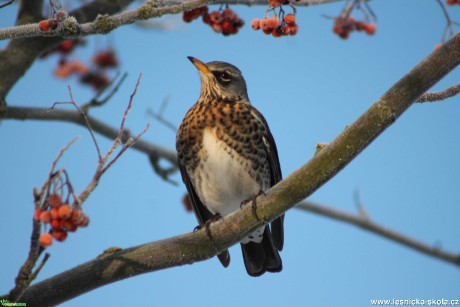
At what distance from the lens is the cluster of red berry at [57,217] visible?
2.56 meters

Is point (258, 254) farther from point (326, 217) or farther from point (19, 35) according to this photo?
point (19, 35)

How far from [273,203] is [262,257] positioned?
1.90 m

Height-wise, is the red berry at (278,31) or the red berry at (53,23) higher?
the red berry at (278,31)

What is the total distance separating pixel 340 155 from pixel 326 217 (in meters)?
3.57

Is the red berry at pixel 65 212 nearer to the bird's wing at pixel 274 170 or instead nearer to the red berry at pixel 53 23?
the red berry at pixel 53 23

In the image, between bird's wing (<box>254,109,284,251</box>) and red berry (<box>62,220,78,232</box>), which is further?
bird's wing (<box>254,109,284,251</box>)

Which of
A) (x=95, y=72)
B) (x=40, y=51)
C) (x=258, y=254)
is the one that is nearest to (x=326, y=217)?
(x=258, y=254)

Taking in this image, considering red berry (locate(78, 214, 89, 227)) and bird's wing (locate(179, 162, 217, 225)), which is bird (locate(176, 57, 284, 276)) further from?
red berry (locate(78, 214, 89, 227))

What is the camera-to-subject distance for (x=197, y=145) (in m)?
5.04

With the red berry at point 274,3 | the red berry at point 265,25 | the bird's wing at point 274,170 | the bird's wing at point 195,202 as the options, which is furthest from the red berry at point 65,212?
the bird's wing at point 195,202

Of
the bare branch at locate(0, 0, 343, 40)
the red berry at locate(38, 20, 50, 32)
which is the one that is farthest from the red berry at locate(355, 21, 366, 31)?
the red berry at locate(38, 20, 50, 32)

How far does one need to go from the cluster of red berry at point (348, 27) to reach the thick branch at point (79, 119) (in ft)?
5.96

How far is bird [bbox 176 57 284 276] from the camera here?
496cm

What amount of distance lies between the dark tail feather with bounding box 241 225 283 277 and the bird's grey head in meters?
1.14
